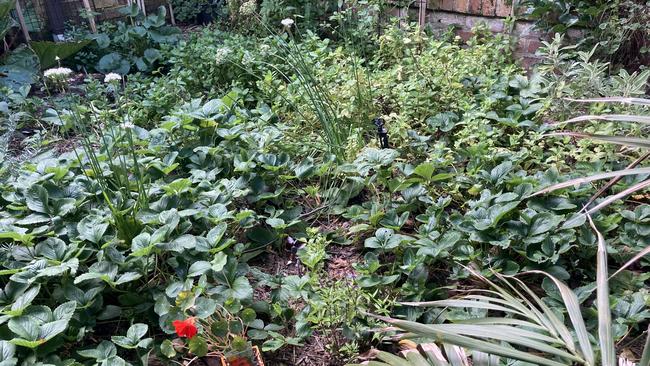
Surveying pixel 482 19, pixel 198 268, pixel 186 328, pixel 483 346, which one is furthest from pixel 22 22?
pixel 483 346

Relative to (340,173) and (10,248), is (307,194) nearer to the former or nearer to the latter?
(340,173)

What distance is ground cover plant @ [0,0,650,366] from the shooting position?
1382mm

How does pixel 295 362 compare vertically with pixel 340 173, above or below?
below

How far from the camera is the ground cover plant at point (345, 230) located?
1.38 meters

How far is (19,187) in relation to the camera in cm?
189

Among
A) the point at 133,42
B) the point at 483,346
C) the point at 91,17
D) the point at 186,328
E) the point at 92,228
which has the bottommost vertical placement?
the point at 186,328

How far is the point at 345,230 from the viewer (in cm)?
201

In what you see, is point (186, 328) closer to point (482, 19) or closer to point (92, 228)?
point (92, 228)

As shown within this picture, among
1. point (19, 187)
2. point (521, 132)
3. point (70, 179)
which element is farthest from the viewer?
point (521, 132)

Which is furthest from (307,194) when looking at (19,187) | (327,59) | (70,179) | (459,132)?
(327,59)

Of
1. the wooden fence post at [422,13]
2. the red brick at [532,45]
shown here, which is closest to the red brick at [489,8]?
the red brick at [532,45]

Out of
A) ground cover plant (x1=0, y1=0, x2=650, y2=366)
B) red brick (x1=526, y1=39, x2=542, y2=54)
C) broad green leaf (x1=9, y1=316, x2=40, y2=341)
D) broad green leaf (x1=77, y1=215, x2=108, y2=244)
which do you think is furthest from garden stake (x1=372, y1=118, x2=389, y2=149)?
red brick (x1=526, y1=39, x2=542, y2=54)

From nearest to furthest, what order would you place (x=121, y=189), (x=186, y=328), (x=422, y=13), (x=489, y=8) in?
(x=186, y=328) < (x=121, y=189) < (x=489, y=8) < (x=422, y=13)

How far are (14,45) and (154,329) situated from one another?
3.30 metres
